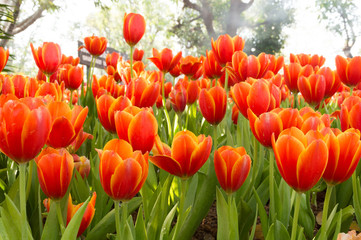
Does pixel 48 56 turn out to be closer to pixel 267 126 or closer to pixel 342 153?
pixel 267 126

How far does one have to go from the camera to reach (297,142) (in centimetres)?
61

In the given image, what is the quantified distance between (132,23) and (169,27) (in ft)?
72.4

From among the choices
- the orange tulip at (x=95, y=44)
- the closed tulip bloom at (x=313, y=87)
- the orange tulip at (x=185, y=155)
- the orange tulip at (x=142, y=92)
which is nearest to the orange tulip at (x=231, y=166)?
the orange tulip at (x=185, y=155)

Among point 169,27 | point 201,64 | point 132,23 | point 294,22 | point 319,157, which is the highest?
point 294,22

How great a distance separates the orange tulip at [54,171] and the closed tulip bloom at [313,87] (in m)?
0.94

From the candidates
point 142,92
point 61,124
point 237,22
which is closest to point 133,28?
point 142,92

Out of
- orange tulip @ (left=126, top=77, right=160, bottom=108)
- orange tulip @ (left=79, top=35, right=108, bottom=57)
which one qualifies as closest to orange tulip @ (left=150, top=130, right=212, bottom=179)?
orange tulip @ (left=126, top=77, right=160, bottom=108)

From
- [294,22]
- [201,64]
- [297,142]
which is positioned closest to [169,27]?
[294,22]

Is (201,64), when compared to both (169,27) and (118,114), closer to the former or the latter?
(118,114)

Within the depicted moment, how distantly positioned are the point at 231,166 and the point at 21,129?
1.34ft

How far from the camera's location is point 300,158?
60 cm

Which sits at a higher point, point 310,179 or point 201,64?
point 201,64

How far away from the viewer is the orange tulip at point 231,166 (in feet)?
2.45

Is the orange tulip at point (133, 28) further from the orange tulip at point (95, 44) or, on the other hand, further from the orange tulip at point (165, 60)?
the orange tulip at point (95, 44)
